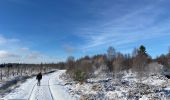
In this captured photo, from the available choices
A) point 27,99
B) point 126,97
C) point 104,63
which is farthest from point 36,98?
point 104,63

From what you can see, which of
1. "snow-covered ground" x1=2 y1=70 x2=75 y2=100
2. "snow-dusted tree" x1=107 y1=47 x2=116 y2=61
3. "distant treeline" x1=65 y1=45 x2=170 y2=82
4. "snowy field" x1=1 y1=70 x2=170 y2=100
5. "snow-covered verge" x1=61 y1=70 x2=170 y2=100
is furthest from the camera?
"snow-dusted tree" x1=107 y1=47 x2=116 y2=61

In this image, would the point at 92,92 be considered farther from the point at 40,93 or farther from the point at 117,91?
the point at 40,93

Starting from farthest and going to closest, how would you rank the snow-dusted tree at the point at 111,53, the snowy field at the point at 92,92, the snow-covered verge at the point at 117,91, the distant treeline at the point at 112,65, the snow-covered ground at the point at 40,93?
the snow-dusted tree at the point at 111,53
the distant treeline at the point at 112,65
the snow-covered ground at the point at 40,93
the snowy field at the point at 92,92
the snow-covered verge at the point at 117,91

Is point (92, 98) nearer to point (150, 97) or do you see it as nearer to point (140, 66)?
point (150, 97)

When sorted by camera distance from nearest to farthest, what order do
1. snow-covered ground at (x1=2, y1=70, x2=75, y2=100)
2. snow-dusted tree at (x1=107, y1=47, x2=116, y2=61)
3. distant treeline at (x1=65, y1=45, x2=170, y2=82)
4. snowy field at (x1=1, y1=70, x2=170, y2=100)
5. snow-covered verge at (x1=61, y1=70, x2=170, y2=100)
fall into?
1. snow-covered verge at (x1=61, y1=70, x2=170, y2=100)
2. snowy field at (x1=1, y1=70, x2=170, y2=100)
3. snow-covered ground at (x1=2, y1=70, x2=75, y2=100)
4. distant treeline at (x1=65, y1=45, x2=170, y2=82)
5. snow-dusted tree at (x1=107, y1=47, x2=116, y2=61)

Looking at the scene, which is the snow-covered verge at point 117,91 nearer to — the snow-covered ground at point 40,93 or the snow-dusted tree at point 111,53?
the snow-covered ground at point 40,93

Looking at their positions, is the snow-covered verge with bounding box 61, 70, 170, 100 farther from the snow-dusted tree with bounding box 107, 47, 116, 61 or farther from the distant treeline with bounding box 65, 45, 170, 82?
the snow-dusted tree with bounding box 107, 47, 116, 61

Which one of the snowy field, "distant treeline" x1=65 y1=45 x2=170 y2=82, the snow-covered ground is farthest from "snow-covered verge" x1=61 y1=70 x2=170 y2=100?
"distant treeline" x1=65 y1=45 x2=170 y2=82

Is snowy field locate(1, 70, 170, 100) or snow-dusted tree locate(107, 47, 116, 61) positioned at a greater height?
snow-dusted tree locate(107, 47, 116, 61)

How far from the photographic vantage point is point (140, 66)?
171 feet

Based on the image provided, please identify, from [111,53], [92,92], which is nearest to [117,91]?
[92,92]

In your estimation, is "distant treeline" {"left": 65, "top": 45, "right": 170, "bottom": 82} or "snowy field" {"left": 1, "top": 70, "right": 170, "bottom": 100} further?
"distant treeline" {"left": 65, "top": 45, "right": 170, "bottom": 82}

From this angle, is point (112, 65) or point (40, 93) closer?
point (40, 93)

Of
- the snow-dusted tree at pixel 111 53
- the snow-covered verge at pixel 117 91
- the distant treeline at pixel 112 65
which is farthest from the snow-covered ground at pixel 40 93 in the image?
the snow-dusted tree at pixel 111 53
